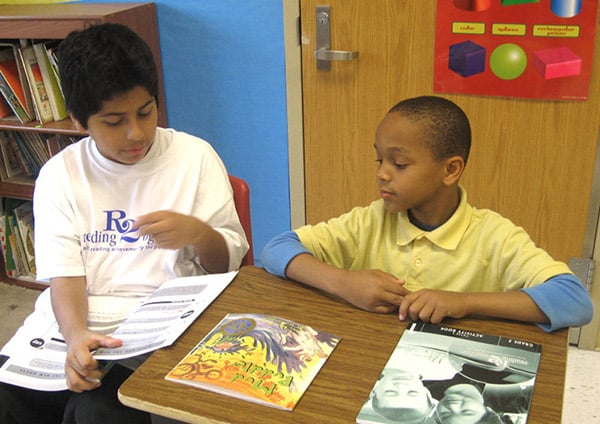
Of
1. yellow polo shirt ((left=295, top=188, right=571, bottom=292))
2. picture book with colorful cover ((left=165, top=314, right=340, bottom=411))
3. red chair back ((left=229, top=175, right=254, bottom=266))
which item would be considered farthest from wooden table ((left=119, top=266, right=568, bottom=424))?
red chair back ((left=229, top=175, right=254, bottom=266))

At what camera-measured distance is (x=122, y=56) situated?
1.37 m

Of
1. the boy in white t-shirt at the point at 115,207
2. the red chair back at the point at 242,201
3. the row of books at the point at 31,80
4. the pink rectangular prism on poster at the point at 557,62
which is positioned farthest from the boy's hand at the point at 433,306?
the row of books at the point at 31,80

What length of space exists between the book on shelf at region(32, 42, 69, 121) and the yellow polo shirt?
5.33 feet

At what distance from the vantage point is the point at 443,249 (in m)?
1.33

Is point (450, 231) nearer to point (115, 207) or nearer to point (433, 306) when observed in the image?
point (433, 306)

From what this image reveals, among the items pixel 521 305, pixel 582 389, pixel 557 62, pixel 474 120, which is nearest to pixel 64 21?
pixel 474 120

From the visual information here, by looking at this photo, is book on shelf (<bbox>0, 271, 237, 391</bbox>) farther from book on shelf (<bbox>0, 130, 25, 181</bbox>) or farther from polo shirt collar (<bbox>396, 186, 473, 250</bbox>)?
book on shelf (<bbox>0, 130, 25, 181</bbox>)

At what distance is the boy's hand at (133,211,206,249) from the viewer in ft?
4.48

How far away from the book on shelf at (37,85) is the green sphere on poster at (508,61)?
1.76 metres

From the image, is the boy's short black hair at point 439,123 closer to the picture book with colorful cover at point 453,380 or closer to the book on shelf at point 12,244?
the picture book with colorful cover at point 453,380

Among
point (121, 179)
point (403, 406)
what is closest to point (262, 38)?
point (121, 179)

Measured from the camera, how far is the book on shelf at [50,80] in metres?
2.62

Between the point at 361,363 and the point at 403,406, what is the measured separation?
0.13 metres

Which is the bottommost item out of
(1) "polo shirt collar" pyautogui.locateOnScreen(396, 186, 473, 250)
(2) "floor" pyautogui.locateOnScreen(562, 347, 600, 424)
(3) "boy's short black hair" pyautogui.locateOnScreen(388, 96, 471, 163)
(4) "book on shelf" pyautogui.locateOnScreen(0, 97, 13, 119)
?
(2) "floor" pyautogui.locateOnScreen(562, 347, 600, 424)
